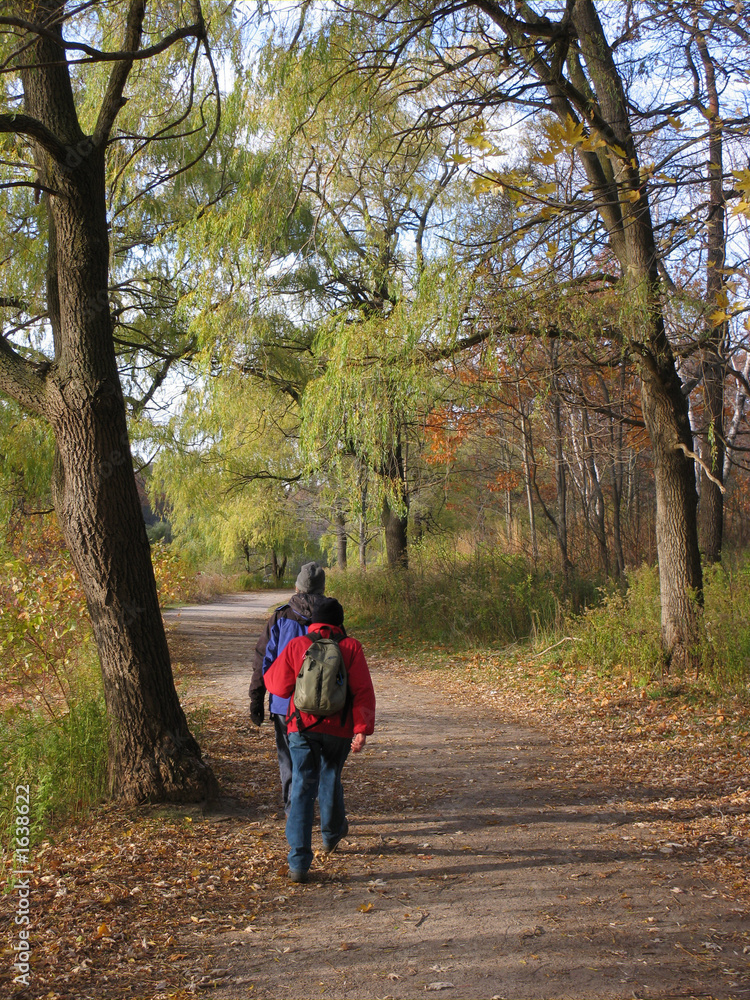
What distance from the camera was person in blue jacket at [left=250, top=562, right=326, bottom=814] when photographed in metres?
4.16

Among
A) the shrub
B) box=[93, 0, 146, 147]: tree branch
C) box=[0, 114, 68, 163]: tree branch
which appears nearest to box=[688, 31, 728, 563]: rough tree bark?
the shrub

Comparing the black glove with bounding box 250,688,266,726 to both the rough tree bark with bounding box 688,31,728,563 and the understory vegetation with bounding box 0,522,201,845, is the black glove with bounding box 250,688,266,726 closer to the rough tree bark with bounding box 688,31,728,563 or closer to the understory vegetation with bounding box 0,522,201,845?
the understory vegetation with bounding box 0,522,201,845

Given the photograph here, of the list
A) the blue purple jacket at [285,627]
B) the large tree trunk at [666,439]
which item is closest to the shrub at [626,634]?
the large tree trunk at [666,439]

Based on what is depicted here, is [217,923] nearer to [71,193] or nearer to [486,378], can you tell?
[71,193]

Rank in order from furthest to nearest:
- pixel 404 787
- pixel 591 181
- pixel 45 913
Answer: pixel 591 181 → pixel 404 787 → pixel 45 913

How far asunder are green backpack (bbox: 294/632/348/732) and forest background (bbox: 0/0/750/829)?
1.43 metres

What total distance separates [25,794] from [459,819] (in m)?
2.67

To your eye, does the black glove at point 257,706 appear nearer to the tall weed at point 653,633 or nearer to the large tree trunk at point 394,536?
the tall weed at point 653,633

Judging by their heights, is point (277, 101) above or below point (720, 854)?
above

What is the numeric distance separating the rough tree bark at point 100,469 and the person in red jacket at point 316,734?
1.11 m

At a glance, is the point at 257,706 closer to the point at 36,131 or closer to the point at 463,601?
the point at 36,131

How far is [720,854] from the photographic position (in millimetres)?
4215

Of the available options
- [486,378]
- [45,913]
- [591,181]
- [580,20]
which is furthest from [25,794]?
[580,20]

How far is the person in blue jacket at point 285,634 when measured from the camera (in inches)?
164
